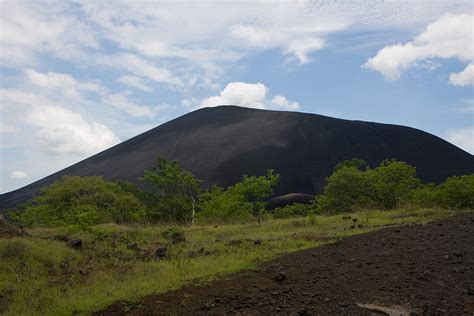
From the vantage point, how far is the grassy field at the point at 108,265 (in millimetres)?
6164

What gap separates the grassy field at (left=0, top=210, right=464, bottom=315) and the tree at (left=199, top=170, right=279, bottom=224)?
7.54 meters

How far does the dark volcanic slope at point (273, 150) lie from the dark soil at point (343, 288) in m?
53.6

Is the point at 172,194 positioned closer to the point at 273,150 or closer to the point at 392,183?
the point at 392,183

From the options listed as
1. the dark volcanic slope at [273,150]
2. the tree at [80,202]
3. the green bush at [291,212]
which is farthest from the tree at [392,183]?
the dark volcanic slope at [273,150]

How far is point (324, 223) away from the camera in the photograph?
15438mm

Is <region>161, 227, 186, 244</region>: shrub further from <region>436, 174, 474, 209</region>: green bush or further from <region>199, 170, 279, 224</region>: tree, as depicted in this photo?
<region>436, 174, 474, 209</region>: green bush

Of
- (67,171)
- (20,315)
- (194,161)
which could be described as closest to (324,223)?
(20,315)

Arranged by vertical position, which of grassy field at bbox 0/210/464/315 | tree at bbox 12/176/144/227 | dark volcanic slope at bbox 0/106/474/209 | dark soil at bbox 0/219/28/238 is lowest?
grassy field at bbox 0/210/464/315

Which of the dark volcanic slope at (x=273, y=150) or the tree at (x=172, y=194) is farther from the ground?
the dark volcanic slope at (x=273, y=150)

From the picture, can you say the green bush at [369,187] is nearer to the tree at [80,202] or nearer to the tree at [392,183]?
the tree at [392,183]

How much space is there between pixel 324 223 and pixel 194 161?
5539cm

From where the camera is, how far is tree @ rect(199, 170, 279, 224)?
832 inches

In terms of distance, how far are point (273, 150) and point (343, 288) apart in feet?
221

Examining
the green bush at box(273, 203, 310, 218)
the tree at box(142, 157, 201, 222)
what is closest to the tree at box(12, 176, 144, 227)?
the tree at box(142, 157, 201, 222)
